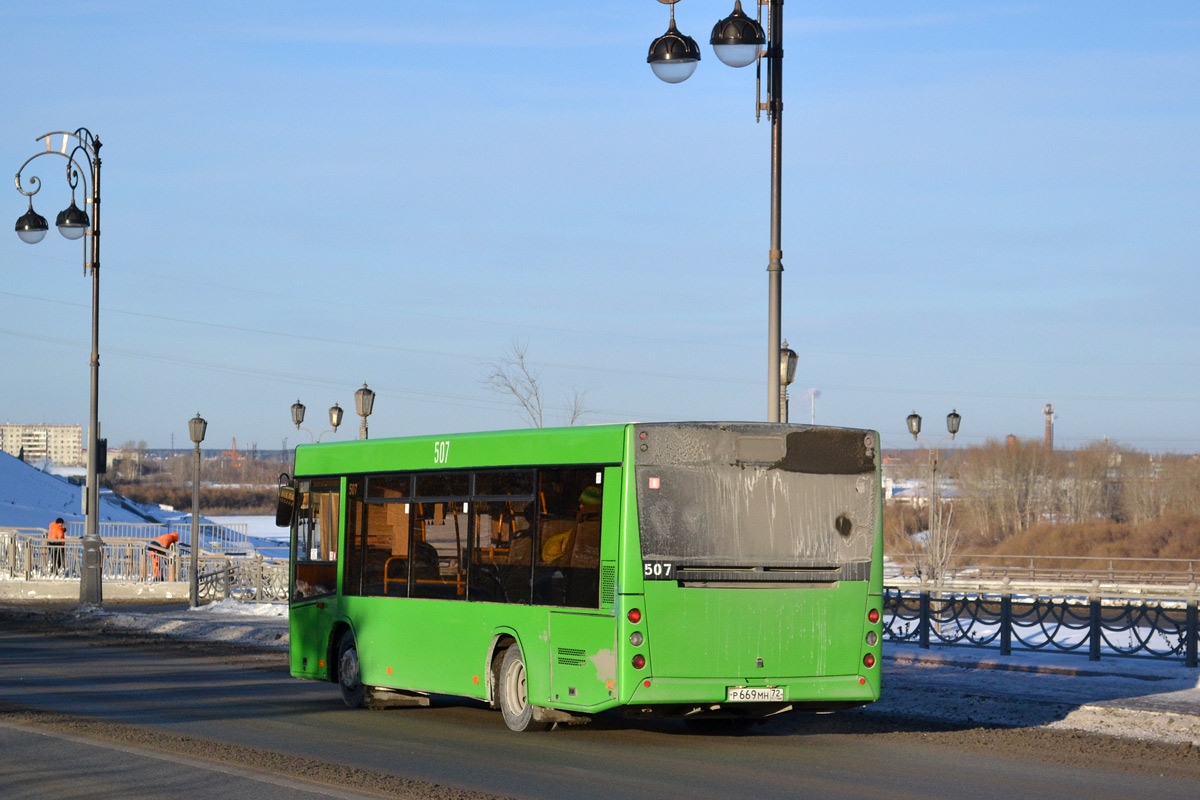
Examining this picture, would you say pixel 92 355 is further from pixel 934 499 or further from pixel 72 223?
pixel 934 499

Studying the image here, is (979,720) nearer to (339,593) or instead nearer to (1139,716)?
(1139,716)

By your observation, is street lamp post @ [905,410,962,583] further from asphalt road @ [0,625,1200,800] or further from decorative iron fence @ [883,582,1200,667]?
asphalt road @ [0,625,1200,800]

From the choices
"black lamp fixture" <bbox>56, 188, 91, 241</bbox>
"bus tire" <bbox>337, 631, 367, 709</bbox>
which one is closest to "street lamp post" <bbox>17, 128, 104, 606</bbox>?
"black lamp fixture" <bbox>56, 188, 91, 241</bbox>

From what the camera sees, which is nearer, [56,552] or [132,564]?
[132,564]

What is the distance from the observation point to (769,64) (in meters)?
16.1

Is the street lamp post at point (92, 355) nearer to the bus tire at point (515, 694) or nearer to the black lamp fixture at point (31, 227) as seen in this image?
the black lamp fixture at point (31, 227)

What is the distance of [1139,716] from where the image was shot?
541 inches

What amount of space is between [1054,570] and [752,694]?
36.3 metres

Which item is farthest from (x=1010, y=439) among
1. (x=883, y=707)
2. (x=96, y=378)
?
(x=883, y=707)

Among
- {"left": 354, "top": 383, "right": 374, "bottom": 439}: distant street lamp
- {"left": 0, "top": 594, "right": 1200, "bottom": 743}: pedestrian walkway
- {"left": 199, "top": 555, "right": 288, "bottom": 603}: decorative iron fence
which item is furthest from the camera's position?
{"left": 199, "top": 555, "right": 288, "bottom": 603}: decorative iron fence

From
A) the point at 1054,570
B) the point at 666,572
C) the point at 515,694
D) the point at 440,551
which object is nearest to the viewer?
the point at 666,572

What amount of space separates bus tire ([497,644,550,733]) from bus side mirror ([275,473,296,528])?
4696 millimetres

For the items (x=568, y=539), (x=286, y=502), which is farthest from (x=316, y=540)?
(x=568, y=539)

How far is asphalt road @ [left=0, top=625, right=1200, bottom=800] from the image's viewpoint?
10.0m
